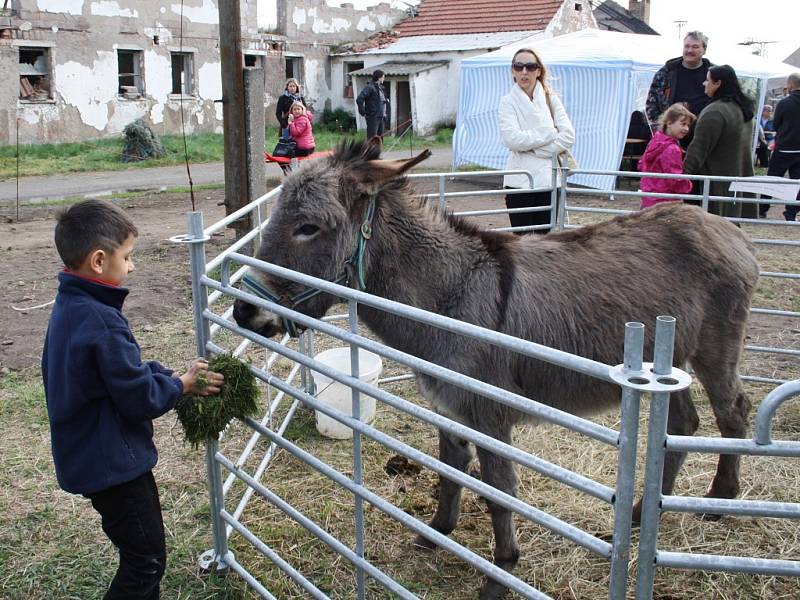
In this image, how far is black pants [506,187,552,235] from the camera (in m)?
6.24

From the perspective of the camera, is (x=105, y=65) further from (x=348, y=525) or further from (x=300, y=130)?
(x=348, y=525)

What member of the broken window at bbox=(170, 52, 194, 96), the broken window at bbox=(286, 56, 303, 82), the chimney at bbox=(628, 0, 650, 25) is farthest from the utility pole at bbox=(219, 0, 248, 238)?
the chimney at bbox=(628, 0, 650, 25)

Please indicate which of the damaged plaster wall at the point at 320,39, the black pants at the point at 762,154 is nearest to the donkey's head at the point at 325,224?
the black pants at the point at 762,154

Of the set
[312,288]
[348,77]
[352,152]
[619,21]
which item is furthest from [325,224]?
[619,21]

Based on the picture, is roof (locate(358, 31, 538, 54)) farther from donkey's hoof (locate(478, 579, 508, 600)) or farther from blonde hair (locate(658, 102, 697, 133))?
donkey's hoof (locate(478, 579, 508, 600))

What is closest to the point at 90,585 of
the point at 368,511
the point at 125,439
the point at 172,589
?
the point at 172,589

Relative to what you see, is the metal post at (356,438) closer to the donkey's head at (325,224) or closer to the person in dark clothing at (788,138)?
the donkey's head at (325,224)

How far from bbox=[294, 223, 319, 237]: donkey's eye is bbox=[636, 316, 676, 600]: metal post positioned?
193 cm

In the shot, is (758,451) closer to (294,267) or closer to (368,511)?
(294,267)

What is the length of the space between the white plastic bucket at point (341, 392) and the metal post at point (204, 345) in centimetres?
144

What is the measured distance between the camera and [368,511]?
386cm

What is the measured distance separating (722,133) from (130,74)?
20537 mm

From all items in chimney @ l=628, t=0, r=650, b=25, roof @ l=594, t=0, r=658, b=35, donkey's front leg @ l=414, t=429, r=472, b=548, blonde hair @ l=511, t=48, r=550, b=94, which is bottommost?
donkey's front leg @ l=414, t=429, r=472, b=548

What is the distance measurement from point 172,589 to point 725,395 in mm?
2910
